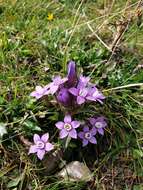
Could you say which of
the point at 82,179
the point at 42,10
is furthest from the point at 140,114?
the point at 42,10

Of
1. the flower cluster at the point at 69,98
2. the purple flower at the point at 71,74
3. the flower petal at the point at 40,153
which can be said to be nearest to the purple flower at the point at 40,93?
the flower cluster at the point at 69,98

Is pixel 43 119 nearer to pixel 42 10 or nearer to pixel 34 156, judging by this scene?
pixel 34 156

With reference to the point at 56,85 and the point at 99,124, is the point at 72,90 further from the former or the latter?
the point at 99,124

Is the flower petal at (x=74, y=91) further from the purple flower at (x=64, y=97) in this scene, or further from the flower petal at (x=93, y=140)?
the flower petal at (x=93, y=140)

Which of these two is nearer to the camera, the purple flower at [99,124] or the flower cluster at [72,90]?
the flower cluster at [72,90]

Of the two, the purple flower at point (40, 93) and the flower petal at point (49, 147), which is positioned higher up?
the purple flower at point (40, 93)

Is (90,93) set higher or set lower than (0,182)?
higher

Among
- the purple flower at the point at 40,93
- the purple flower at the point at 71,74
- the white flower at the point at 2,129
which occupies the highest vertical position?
the purple flower at the point at 71,74

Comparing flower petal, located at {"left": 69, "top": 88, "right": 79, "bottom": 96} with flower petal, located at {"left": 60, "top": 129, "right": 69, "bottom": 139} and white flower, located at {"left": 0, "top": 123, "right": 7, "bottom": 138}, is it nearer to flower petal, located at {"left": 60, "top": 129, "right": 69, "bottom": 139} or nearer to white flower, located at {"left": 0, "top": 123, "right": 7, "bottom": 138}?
flower petal, located at {"left": 60, "top": 129, "right": 69, "bottom": 139}
